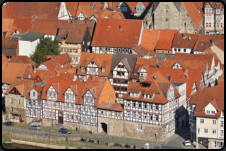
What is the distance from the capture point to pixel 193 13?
13788 cm

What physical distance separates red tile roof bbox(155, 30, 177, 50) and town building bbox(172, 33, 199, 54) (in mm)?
982

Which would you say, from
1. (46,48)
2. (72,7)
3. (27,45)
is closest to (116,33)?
(46,48)

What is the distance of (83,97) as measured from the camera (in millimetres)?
98188

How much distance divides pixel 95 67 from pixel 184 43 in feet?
78.8

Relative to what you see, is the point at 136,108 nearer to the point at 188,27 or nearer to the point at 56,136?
the point at 56,136

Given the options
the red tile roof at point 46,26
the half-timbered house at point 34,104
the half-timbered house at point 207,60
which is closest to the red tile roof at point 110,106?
the half-timbered house at point 34,104

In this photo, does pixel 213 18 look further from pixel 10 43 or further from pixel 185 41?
pixel 10 43

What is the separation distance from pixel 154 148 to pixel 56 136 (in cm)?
1542

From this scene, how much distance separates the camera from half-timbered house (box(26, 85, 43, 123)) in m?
102

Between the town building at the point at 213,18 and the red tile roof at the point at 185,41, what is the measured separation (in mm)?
22710

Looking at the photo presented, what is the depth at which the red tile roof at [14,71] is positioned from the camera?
110m

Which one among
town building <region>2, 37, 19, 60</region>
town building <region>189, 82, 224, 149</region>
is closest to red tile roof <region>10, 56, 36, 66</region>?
town building <region>2, 37, 19, 60</region>

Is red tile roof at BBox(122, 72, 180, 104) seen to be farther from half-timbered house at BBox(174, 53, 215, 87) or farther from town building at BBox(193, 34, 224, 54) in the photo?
town building at BBox(193, 34, 224, 54)

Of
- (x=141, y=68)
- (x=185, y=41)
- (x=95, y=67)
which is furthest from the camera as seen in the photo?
(x=185, y=41)
